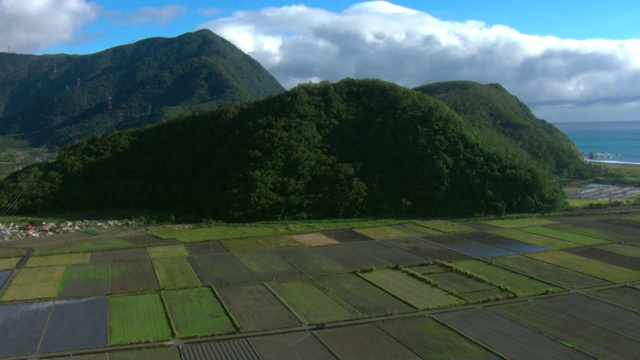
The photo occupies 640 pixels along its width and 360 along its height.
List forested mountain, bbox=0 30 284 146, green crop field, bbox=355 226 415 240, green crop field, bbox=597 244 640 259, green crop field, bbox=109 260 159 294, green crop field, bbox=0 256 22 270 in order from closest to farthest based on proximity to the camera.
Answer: green crop field, bbox=109 260 159 294, green crop field, bbox=0 256 22 270, green crop field, bbox=597 244 640 259, green crop field, bbox=355 226 415 240, forested mountain, bbox=0 30 284 146

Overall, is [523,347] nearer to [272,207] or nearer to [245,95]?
[272,207]

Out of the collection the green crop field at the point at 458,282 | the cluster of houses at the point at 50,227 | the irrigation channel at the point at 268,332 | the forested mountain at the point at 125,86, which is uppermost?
the forested mountain at the point at 125,86

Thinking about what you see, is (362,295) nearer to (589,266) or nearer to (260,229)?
(589,266)

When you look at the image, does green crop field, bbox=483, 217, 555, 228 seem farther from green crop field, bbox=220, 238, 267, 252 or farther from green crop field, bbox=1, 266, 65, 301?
green crop field, bbox=1, 266, 65, 301

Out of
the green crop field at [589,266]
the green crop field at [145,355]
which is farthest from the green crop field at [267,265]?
the green crop field at [589,266]

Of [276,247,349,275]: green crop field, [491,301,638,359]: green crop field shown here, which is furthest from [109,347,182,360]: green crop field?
[491,301,638,359]: green crop field

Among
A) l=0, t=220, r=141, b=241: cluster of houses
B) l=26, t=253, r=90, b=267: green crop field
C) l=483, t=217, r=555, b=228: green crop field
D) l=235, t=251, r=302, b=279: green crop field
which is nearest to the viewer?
l=235, t=251, r=302, b=279: green crop field

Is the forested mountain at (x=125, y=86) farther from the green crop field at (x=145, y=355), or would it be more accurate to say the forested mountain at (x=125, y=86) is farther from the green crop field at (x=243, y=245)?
the green crop field at (x=145, y=355)
